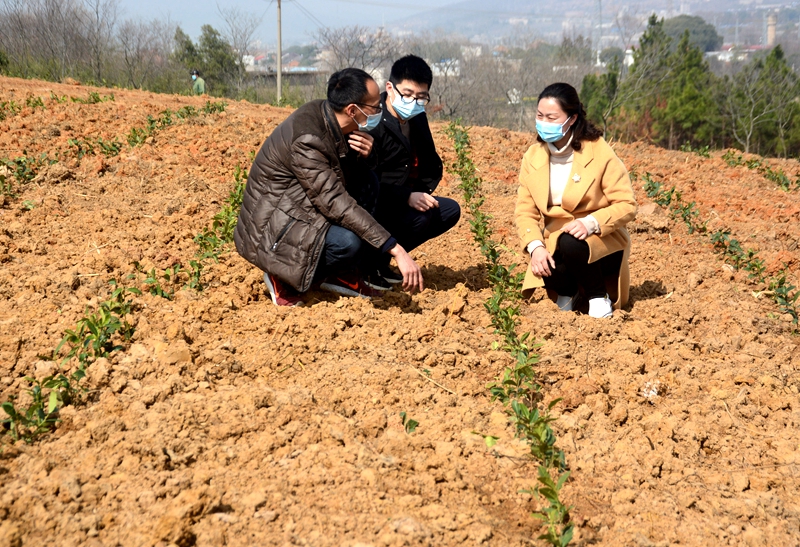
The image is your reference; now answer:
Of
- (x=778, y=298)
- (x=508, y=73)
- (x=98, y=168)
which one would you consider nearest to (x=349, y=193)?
(x=778, y=298)

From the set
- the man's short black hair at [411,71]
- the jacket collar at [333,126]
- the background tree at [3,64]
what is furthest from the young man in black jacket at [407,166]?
the background tree at [3,64]

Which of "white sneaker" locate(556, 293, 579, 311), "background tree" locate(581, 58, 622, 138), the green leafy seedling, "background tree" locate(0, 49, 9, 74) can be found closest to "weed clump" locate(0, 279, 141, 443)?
the green leafy seedling

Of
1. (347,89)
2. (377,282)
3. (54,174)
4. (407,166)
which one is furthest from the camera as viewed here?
(54,174)

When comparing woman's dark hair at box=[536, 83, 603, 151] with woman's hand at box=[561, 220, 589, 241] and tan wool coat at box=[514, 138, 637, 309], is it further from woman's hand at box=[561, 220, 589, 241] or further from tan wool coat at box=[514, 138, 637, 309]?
woman's hand at box=[561, 220, 589, 241]

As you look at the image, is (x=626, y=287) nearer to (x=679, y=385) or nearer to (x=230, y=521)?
(x=679, y=385)

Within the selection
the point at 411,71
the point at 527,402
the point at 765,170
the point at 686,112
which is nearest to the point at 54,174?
the point at 411,71

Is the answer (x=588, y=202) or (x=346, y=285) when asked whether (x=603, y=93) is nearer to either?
(x=588, y=202)

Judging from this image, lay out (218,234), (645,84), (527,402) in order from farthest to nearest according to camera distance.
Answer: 1. (645,84)
2. (218,234)
3. (527,402)

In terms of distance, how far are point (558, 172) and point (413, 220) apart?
926 millimetres

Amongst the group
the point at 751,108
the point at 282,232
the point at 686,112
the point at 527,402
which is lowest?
the point at 527,402

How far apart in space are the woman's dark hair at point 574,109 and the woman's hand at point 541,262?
1.99 ft

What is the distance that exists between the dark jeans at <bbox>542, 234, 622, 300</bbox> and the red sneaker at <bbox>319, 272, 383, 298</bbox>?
1.12m

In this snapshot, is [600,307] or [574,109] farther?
[600,307]

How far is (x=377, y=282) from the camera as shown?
4.53 meters
